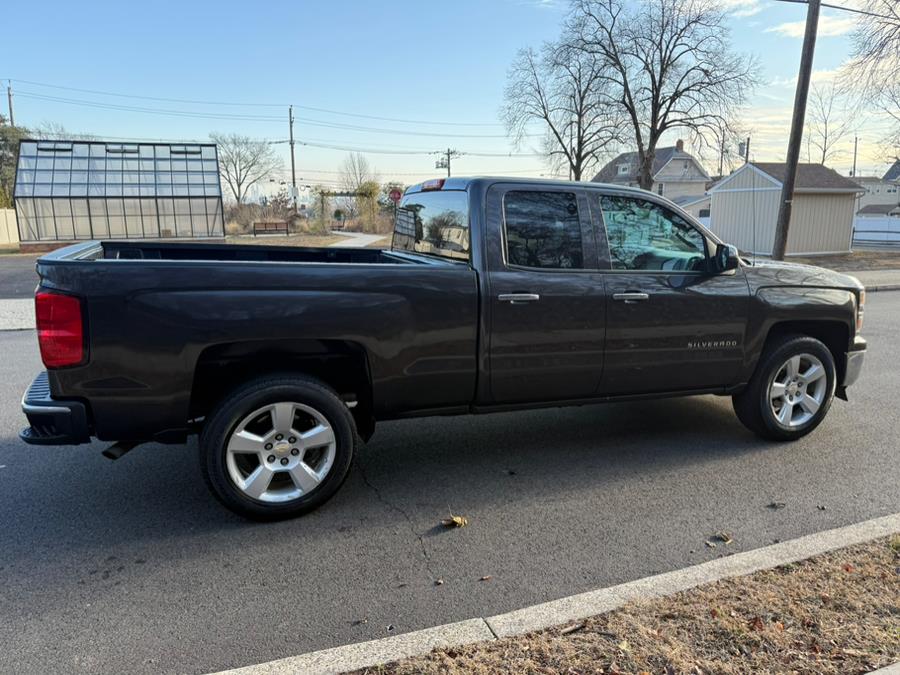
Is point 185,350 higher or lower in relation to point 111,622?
higher

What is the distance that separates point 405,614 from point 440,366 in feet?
5.01

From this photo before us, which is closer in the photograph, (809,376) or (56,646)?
(56,646)

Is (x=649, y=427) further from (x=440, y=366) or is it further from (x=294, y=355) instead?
(x=294, y=355)

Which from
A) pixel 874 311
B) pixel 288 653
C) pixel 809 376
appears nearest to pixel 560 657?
pixel 288 653

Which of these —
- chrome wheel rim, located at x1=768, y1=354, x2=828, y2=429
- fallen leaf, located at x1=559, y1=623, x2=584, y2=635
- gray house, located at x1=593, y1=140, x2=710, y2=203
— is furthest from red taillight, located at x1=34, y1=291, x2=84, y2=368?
gray house, located at x1=593, y1=140, x2=710, y2=203

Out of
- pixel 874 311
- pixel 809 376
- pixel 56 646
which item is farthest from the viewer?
pixel 874 311

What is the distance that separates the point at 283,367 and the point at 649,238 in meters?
2.67

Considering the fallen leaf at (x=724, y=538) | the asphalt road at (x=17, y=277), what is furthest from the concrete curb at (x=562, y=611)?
the asphalt road at (x=17, y=277)

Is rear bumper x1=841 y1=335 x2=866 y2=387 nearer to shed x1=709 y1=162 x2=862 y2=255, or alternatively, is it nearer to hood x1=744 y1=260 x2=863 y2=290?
hood x1=744 y1=260 x2=863 y2=290

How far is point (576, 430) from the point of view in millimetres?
5367

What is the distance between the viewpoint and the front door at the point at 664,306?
439cm

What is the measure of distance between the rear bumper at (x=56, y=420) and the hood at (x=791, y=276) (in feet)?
14.4

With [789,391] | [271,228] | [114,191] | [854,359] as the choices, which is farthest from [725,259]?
[271,228]

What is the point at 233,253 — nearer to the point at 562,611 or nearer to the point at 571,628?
the point at 562,611
